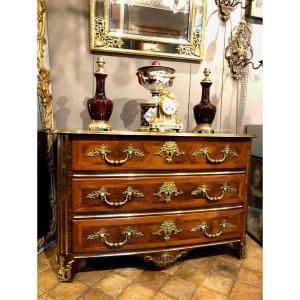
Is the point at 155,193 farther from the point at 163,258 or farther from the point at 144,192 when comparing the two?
the point at 163,258

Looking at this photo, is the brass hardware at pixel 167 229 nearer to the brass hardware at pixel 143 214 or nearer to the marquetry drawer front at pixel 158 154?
the brass hardware at pixel 143 214

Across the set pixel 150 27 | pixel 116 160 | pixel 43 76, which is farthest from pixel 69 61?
pixel 116 160

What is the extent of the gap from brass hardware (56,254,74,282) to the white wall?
102 centimetres

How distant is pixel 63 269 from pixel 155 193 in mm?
705

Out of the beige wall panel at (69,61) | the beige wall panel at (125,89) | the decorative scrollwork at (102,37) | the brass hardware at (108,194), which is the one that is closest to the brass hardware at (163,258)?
the brass hardware at (108,194)

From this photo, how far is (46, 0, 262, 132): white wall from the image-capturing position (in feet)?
6.01

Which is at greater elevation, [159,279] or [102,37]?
[102,37]

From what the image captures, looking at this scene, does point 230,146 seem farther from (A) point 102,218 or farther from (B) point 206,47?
(B) point 206,47

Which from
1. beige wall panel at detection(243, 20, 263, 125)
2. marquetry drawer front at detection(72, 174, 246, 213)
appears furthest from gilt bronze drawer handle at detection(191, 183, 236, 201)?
beige wall panel at detection(243, 20, 263, 125)

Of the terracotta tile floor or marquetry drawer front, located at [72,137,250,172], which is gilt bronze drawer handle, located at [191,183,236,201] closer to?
marquetry drawer front, located at [72,137,250,172]

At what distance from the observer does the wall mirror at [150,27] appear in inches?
71.6

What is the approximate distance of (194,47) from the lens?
202cm

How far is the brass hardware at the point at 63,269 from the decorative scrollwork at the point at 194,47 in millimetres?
1824
